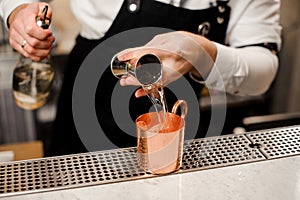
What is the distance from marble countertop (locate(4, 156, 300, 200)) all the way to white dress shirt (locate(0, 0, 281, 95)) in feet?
1.72

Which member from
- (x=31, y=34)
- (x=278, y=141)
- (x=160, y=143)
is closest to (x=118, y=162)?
(x=160, y=143)

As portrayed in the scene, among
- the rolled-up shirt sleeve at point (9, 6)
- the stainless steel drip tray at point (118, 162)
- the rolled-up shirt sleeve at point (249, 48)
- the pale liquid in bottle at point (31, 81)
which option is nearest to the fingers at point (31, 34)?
the rolled-up shirt sleeve at point (9, 6)

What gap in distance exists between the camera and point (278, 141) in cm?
112

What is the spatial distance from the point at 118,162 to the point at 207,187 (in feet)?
0.68

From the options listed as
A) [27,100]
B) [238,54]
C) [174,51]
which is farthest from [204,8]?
[27,100]

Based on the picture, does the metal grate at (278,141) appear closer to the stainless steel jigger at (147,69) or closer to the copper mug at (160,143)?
the copper mug at (160,143)

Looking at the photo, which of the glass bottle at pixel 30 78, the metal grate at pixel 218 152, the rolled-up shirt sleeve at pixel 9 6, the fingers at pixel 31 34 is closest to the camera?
the metal grate at pixel 218 152

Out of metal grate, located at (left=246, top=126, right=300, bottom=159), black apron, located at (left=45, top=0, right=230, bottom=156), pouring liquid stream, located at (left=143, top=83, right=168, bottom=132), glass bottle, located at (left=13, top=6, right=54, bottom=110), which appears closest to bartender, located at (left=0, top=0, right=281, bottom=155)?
black apron, located at (left=45, top=0, right=230, bottom=156)

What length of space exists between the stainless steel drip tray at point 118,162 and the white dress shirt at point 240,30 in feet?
1.23

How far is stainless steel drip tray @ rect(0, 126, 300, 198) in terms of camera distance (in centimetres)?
95

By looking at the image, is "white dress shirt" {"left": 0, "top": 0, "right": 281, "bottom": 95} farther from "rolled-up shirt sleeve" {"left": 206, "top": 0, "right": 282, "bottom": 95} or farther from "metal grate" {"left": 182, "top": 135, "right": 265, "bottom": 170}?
"metal grate" {"left": 182, "top": 135, "right": 265, "bottom": 170}

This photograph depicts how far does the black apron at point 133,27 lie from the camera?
1514mm

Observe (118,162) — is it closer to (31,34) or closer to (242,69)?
(31,34)

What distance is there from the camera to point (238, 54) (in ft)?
4.87
